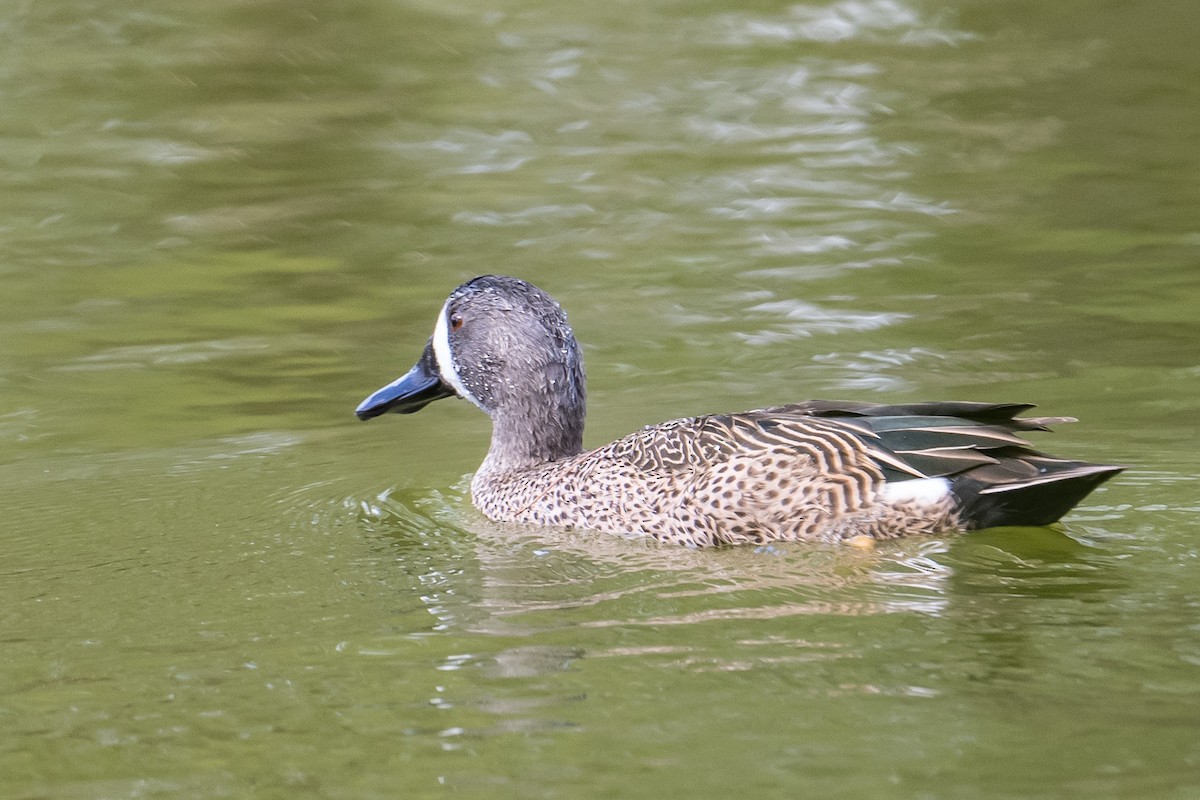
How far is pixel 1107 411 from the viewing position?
9.30 m

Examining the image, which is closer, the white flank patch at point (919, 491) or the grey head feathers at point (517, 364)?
the white flank patch at point (919, 491)

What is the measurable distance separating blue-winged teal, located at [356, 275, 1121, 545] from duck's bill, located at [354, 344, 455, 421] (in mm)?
498

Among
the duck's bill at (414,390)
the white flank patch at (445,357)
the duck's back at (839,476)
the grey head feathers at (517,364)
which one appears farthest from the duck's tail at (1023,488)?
the duck's bill at (414,390)

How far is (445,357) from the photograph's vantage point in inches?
346

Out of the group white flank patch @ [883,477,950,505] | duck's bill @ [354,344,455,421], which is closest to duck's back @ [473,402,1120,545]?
white flank patch @ [883,477,950,505]

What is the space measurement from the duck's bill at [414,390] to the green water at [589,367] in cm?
41

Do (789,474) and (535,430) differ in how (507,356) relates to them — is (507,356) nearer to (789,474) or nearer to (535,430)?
(535,430)

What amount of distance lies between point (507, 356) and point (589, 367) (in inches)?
98.1

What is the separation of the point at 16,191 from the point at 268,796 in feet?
36.7

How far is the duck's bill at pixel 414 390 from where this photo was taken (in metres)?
8.80

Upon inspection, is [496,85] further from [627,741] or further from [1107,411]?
[627,741]

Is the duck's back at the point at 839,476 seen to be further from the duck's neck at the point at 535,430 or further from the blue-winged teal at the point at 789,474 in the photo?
the duck's neck at the point at 535,430

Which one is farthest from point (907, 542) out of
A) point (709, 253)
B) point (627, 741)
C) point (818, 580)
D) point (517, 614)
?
point (709, 253)

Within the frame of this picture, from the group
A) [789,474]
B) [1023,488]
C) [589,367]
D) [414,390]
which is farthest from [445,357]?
[1023,488]
